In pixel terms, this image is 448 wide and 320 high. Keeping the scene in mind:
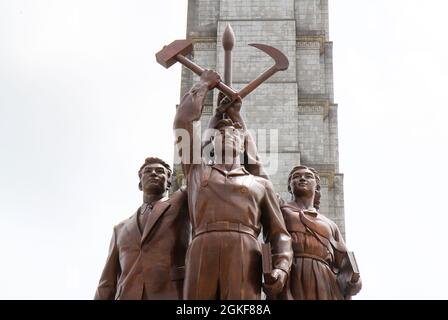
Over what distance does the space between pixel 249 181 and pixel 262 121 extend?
32.1 ft

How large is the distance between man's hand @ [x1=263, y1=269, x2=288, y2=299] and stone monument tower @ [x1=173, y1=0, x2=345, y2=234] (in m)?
9.33

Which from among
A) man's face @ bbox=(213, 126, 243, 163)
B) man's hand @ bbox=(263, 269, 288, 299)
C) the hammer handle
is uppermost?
the hammer handle

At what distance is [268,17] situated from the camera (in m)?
19.2

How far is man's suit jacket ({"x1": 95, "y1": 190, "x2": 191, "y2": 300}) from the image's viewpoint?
8.27m

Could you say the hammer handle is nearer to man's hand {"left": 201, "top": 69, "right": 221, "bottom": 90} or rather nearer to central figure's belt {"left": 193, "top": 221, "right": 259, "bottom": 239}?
man's hand {"left": 201, "top": 69, "right": 221, "bottom": 90}

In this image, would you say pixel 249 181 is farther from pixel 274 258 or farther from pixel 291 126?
pixel 291 126

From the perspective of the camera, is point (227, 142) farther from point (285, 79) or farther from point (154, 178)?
point (285, 79)

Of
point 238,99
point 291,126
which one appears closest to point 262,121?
point 291,126

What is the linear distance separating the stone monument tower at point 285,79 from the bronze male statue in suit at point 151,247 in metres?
A: 8.26

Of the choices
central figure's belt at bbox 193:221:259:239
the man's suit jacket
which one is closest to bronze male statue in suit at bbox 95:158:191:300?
the man's suit jacket

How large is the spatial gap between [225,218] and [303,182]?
1.28 meters

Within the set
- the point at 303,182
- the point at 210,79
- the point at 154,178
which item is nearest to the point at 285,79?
the point at 303,182

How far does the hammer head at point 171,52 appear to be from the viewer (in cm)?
868

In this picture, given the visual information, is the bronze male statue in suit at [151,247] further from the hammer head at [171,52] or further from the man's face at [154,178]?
the hammer head at [171,52]
